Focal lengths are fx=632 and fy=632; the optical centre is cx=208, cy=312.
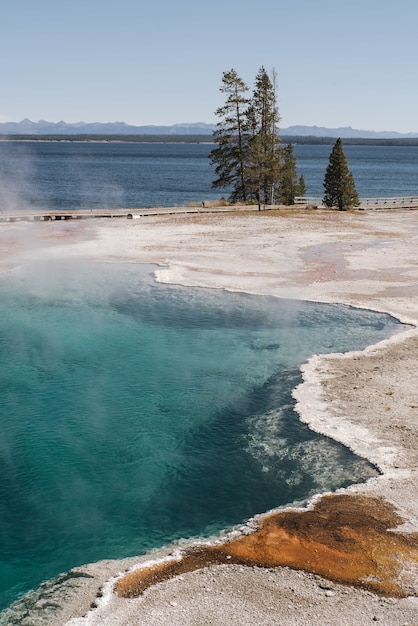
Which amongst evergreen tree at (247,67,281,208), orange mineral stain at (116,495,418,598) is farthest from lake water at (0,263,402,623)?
evergreen tree at (247,67,281,208)

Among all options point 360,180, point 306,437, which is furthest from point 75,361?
point 360,180

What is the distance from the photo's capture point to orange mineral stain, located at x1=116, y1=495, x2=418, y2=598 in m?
13.1

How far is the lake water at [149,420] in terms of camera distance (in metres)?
15.6

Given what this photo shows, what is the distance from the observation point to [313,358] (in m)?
25.8

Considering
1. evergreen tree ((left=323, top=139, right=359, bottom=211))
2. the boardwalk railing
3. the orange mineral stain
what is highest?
evergreen tree ((left=323, top=139, right=359, bottom=211))

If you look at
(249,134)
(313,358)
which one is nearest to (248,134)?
(249,134)

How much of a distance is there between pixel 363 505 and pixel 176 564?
5053 mm

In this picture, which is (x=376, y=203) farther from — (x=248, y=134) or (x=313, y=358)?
(x=313, y=358)

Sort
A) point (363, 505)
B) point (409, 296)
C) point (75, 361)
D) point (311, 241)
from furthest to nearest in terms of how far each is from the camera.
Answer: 1. point (311, 241)
2. point (409, 296)
3. point (75, 361)
4. point (363, 505)

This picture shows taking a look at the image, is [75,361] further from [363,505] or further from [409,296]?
[409,296]

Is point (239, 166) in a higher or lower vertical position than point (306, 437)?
higher

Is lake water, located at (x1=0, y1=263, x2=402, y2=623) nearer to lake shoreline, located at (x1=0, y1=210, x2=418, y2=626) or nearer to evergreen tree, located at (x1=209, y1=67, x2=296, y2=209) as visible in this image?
lake shoreline, located at (x1=0, y1=210, x2=418, y2=626)

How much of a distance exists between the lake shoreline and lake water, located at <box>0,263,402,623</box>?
1134mm

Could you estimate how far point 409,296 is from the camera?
111 ft
